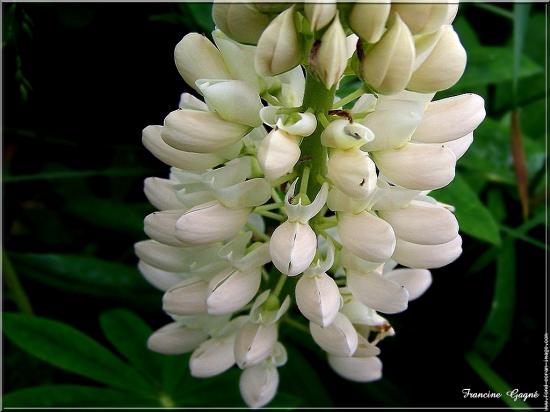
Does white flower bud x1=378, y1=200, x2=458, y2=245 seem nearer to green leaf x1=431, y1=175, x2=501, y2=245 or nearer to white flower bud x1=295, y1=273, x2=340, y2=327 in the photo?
white flower bud x1=295, y1=273, x2=340, y2=327

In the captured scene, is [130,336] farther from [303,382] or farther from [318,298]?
[318,298]

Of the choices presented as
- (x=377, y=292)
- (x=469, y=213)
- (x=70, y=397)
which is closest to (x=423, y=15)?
(x=377, y=292)

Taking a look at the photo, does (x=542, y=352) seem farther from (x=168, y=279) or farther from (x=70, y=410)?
(x=70, y=410)

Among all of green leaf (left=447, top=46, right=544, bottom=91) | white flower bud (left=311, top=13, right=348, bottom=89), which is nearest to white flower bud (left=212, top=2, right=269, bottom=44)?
white flower bud (left=311, top=13, right=348, bottom=89)

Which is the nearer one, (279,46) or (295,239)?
(279,46)

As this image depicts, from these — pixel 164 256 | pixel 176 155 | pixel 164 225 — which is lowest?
pixel 164 256

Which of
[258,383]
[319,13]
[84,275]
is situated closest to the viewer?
[319,13]
